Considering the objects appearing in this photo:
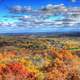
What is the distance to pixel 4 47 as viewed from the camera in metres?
11.8

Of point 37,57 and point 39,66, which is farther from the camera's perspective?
point 39,66

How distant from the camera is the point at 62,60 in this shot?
13.0 m

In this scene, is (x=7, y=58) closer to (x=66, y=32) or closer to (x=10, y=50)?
(x=10, y=50)

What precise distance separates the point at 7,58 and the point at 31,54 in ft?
3.78

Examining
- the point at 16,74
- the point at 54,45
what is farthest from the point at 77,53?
the point at 16,74

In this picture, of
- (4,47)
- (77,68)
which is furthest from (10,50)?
(77,68)

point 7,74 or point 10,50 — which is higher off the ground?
point 10,50

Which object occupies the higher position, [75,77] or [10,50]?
[10,50]

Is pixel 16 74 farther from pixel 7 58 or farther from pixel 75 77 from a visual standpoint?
pixel 75 77

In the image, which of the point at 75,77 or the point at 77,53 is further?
the point at 77,53

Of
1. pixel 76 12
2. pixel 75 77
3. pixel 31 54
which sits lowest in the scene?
pixel 75 77

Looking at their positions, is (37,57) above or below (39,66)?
above

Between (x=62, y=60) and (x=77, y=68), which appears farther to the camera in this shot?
(x=62, y=60)

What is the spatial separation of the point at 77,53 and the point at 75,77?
3.90 feet
